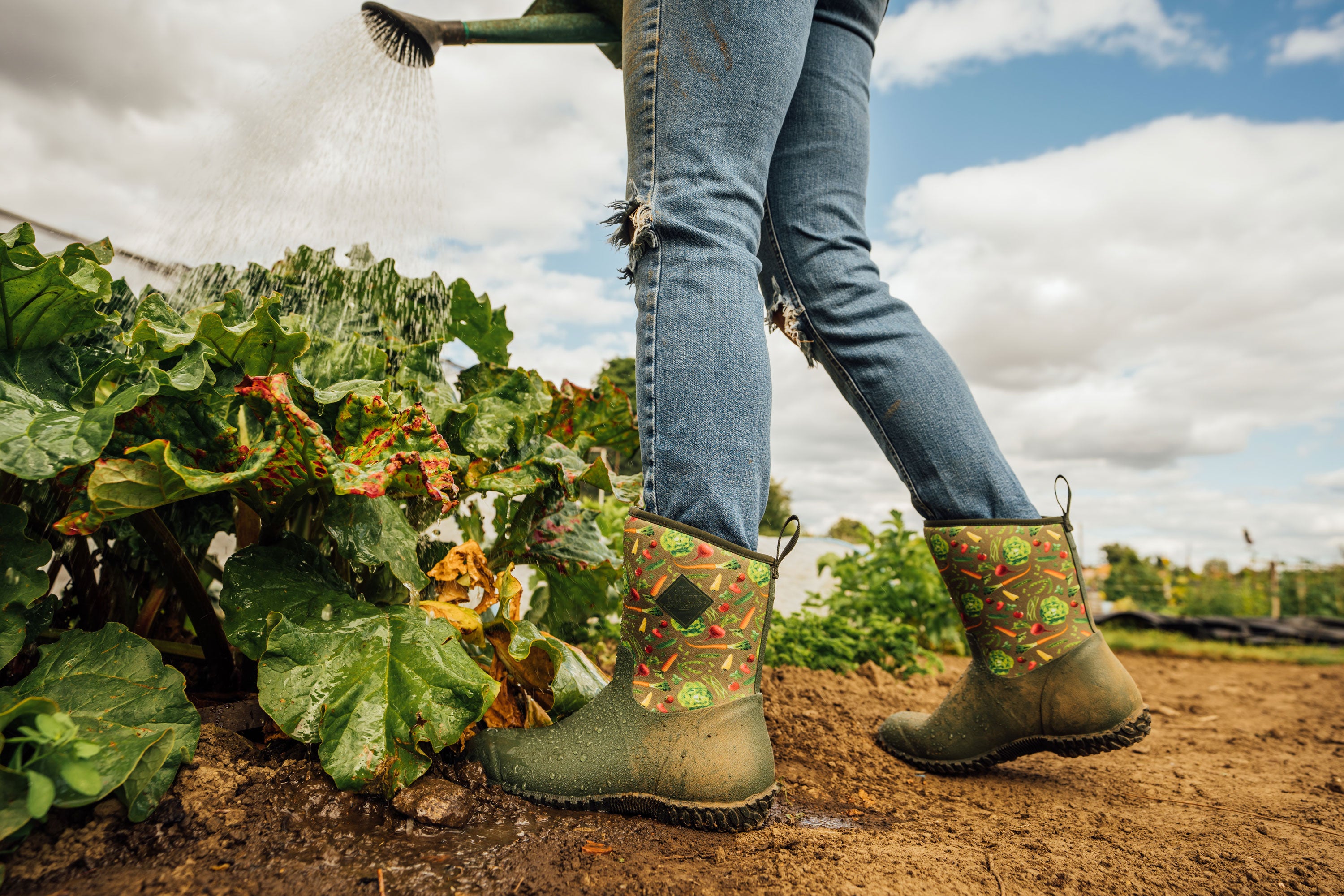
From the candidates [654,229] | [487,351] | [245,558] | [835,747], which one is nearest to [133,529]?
[245,558]

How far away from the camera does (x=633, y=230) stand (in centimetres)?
114

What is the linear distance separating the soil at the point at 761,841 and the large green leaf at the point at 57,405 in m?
0.38

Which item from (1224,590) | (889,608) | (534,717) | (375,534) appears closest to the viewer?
(375,534)

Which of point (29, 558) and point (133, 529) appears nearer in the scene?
point (29, 558)

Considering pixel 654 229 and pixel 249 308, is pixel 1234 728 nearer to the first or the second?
pixel 654 229

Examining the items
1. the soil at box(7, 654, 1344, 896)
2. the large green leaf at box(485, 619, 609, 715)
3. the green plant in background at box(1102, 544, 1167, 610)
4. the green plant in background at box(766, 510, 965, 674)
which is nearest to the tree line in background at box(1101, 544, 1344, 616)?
the green plant in background at box(1102, 544, 1167, 610)

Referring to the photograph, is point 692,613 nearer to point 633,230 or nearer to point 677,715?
point 677,715

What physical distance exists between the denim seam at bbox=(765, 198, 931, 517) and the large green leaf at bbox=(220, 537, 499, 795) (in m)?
0.79

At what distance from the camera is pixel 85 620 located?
1.35 m

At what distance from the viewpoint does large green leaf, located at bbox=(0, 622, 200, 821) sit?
0.82 meters

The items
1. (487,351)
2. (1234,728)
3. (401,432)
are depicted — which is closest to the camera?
(401,432)

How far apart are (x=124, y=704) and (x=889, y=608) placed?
10.1ft

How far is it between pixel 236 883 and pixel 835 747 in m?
1.11

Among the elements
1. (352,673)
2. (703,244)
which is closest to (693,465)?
(703,244)
